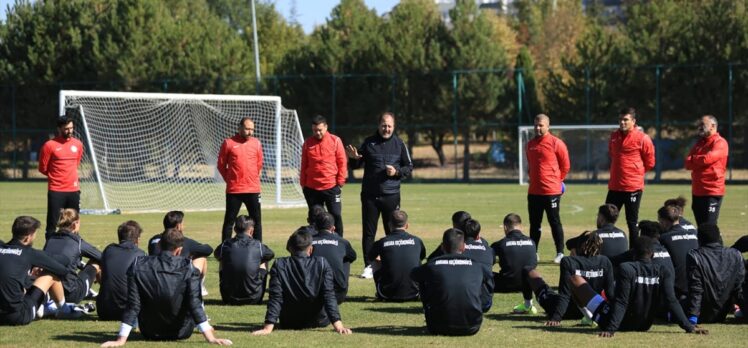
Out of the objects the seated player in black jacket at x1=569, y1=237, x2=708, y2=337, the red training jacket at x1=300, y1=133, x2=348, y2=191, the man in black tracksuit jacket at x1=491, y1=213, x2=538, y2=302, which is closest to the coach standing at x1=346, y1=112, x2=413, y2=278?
the red training jacket at x1=300, y1=133, x2=348, y2=191

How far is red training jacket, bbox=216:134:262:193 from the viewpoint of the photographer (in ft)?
52.3

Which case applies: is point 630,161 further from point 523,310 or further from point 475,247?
point 523,310

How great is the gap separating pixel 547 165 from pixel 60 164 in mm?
6973

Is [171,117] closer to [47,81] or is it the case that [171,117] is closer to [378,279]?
[47,81]

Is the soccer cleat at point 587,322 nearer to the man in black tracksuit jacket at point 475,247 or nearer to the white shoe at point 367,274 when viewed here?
the man in black tracksuit jacket at point 475,247

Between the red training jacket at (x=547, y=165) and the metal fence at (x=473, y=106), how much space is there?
28242 millimetres

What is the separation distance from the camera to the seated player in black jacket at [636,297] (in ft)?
32.1

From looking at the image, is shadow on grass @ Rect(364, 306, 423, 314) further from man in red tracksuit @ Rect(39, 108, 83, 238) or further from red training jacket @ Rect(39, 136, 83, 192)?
red training jacket @ Rect(39, 136, 83, 192)

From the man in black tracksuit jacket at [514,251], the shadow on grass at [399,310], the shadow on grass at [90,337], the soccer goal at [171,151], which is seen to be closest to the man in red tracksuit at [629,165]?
the man in black tracksuit jacket at [514,251]

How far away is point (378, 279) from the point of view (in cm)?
1212

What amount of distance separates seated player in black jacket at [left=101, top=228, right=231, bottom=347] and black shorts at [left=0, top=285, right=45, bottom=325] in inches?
53.0

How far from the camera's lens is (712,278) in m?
10.3

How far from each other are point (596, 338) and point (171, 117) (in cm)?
2609

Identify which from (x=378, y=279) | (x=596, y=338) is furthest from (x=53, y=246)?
(x=596, y=338)
